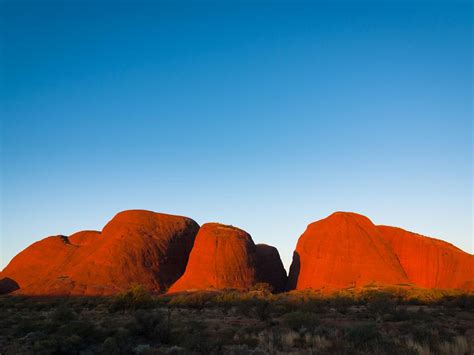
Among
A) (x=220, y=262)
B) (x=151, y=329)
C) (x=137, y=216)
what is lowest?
(x=151, y=329)

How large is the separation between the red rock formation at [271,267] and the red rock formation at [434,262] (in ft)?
47.6

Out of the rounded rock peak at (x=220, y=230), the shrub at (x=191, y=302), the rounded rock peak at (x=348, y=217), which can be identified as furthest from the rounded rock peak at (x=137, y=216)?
the shrub at (x=191, y=302)

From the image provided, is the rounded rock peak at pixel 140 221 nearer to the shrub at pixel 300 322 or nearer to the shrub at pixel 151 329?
the shrub at pixel 151 329

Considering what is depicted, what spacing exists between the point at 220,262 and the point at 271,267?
29.4 feet

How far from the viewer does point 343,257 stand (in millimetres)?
46750

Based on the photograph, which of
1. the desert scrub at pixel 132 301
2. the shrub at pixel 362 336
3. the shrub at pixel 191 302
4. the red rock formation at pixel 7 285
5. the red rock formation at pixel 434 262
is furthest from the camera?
the red rock formation at pixel 7 285

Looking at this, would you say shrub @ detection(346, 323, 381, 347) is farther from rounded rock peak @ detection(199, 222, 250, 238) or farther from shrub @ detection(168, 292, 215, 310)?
rounded rock peak @ detection(199, 222, 250, 238)

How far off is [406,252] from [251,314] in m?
31.8

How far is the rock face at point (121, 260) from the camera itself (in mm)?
45375

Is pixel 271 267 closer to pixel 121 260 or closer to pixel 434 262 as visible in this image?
pixel 121 260

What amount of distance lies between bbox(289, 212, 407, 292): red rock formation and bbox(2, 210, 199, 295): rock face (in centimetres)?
1561

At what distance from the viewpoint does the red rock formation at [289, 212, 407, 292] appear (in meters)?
44.3

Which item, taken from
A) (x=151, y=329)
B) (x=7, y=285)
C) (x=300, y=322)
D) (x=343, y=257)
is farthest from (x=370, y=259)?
(x=7, y=285)

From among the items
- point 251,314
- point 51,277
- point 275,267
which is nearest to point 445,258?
point 275,267
